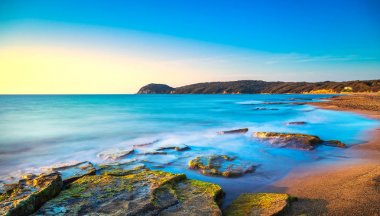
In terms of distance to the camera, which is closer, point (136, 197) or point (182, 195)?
point (136, 197)

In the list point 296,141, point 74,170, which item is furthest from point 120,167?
point 296,141

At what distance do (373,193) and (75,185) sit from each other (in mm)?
7405

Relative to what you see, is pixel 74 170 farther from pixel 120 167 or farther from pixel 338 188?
pixel 338 188

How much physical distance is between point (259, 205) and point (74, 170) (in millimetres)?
6472

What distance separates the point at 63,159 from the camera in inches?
477

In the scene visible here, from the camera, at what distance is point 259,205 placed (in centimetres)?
562

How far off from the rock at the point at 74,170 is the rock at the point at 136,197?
94 centimetres

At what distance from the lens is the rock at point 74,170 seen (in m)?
7.81

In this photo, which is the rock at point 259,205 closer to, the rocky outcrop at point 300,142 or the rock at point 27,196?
the rock at point 27,196

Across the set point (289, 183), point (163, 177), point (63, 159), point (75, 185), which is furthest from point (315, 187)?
point (63, 159)

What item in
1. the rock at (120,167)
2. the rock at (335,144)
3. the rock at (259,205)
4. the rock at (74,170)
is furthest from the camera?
the rock at (335,144)

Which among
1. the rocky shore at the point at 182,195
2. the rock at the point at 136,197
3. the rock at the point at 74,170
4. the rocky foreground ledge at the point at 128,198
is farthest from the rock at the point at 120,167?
the rocky foreground ledge at the point at 128,198

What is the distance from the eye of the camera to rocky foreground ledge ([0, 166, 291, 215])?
507 centimetres

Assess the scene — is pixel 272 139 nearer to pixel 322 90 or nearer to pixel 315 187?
pixel 315 187
